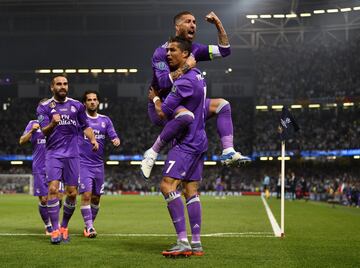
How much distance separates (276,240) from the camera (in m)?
10.5

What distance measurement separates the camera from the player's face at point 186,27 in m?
8.30

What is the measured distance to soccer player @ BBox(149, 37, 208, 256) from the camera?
811 centimetres

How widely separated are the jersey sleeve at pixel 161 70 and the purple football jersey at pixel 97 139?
13.8 ft

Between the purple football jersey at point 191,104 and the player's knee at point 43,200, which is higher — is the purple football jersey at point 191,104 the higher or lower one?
the higher one

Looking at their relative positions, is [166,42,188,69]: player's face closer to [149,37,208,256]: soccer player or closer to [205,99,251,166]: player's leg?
[149,37,208,256]: soccer player

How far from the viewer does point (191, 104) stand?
833 cm

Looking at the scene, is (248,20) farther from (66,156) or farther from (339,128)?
(66,156)

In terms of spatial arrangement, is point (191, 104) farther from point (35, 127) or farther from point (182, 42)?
point (35, 127)

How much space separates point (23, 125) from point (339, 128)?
3207cm

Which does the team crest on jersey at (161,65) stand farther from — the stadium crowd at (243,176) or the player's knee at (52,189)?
the stadium crowd at (243,176)

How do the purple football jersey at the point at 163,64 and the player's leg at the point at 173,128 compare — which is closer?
the player's leg at the point at 173,128

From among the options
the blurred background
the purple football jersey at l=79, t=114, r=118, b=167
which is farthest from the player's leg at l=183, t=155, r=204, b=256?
the blurred background

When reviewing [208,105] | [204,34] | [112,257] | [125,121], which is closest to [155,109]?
[208,105]

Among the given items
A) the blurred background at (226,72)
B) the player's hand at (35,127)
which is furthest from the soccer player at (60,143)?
the blurred background at (226,72)
